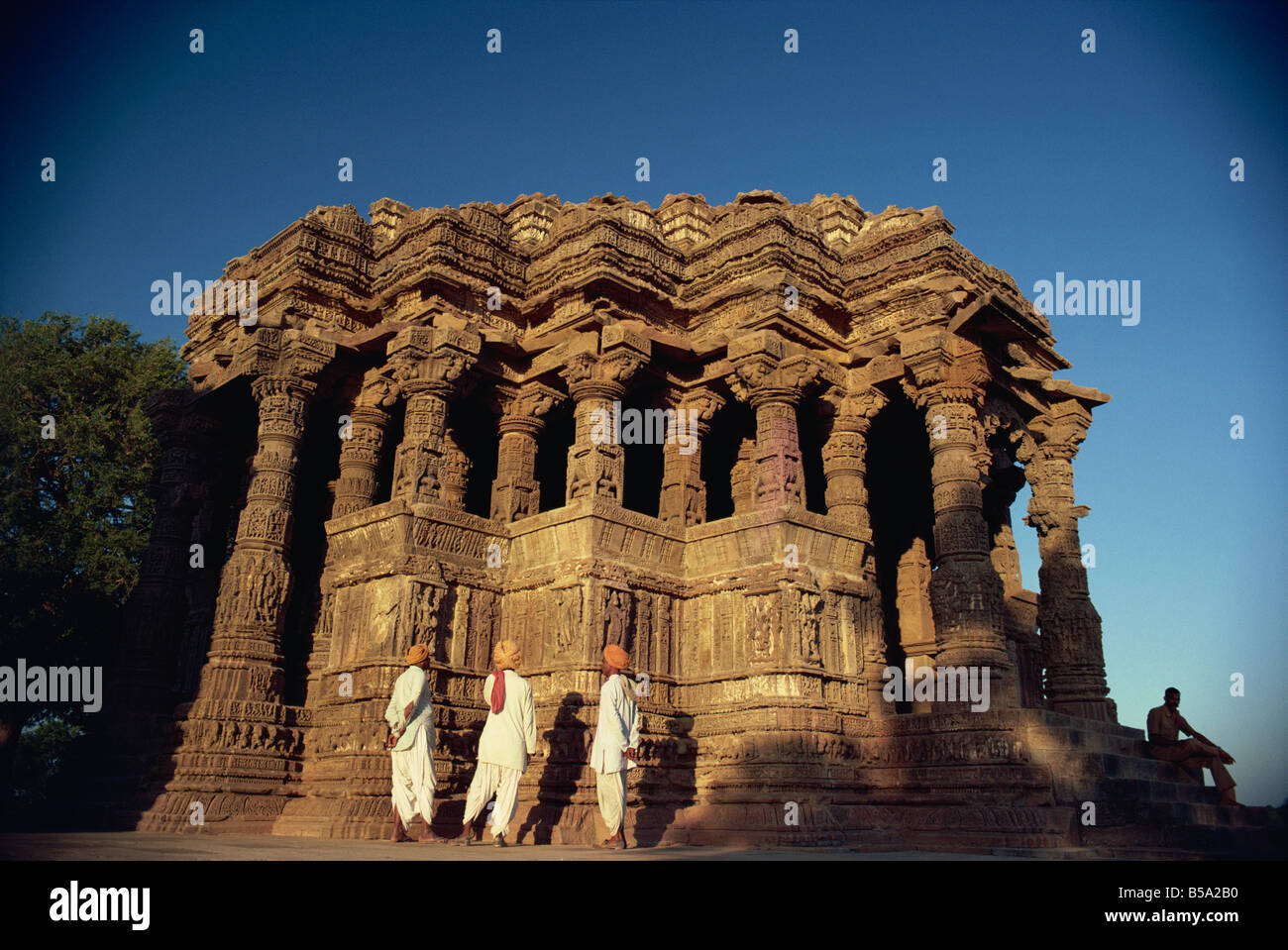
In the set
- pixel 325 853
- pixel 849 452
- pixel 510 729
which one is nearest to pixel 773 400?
pixel 849 452

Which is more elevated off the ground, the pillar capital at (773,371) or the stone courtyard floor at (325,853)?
the pillar capital at (773,371)

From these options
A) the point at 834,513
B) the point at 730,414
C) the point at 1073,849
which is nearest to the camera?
the point at 1073,849

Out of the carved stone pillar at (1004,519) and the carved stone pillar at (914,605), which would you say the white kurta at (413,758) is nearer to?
the carved stone pillar at (914,605)

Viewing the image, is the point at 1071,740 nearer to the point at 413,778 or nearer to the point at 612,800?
the point at 612,800

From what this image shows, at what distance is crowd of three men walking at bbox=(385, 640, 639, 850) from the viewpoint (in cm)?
932

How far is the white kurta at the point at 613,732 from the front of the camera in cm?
935

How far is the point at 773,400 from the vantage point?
14.8 m

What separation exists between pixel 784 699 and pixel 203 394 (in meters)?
11.4

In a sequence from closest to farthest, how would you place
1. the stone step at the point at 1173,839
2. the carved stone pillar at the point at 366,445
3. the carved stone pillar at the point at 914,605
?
the stone step at the point at 1173,839 → the carved stone pillar at the point at 366,445 → the carved stone pillar at the point at 914,605

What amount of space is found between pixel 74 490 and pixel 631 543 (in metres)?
13.1

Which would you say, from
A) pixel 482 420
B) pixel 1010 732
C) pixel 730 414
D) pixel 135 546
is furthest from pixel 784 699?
pixel 135 546

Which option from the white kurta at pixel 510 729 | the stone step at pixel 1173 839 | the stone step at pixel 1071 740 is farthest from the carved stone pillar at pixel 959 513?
the white kurta at pixel 510 729

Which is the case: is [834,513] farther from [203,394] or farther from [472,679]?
[203,394]
